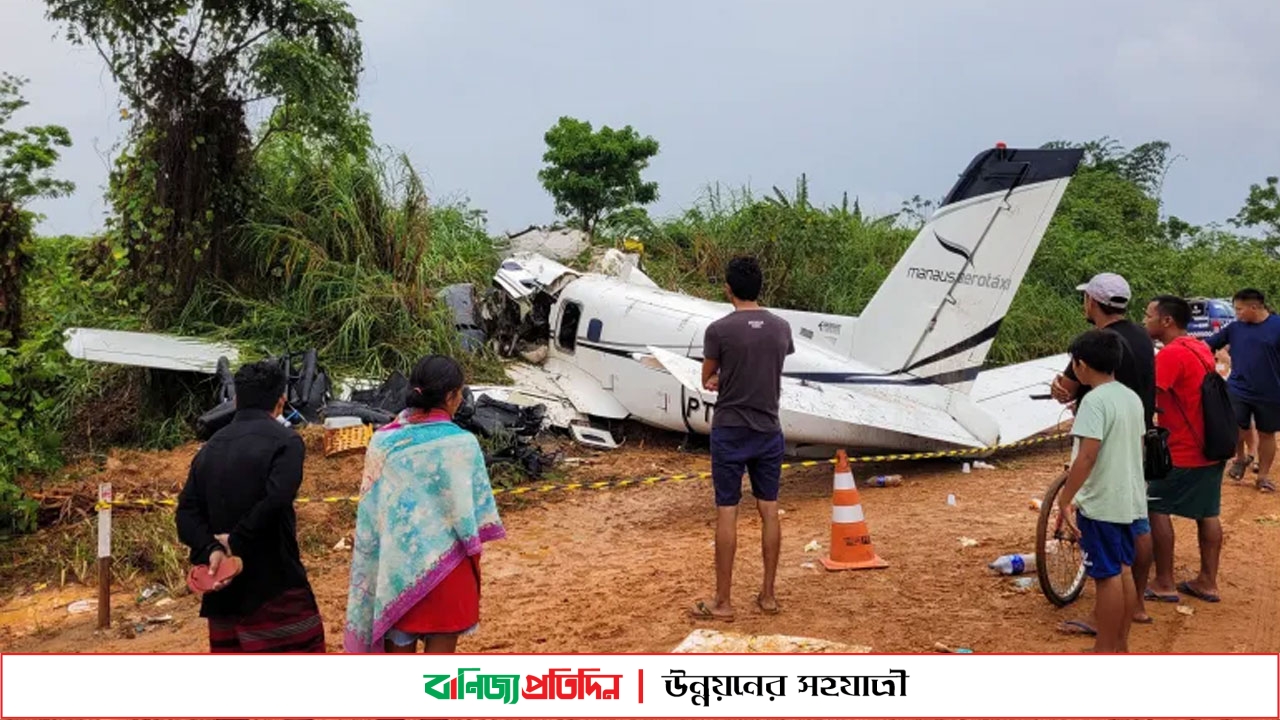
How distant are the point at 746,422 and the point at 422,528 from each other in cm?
237

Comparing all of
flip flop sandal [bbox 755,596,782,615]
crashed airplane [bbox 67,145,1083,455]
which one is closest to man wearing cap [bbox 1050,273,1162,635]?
flip flop sandal [bbox 755,596,782,615]

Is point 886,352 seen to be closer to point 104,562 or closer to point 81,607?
point 104,562

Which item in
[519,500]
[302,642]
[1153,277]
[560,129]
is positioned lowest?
[519,500]

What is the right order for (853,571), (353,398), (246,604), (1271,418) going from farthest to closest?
1. (353,398)
2. (1271,418)
3. (853,571)
4. (246,604)

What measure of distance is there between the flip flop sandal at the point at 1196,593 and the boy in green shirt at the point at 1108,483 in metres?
1.49

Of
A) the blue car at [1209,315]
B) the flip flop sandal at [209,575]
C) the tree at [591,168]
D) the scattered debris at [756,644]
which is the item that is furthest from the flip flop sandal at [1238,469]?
the tree at [591,168]

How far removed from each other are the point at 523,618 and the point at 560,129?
2356 centimetres

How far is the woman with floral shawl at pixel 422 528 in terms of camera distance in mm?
3441

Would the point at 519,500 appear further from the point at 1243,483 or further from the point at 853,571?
the point at 1243,483

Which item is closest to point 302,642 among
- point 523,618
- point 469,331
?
point 523,618

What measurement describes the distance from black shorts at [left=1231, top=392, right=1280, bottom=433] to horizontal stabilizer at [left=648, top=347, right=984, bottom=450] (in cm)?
238

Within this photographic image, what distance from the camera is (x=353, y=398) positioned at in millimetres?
10750

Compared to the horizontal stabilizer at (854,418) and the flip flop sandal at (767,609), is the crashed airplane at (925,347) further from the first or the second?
the flip flop sandal at (767,609)

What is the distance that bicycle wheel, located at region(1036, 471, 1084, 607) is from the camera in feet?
17.2
